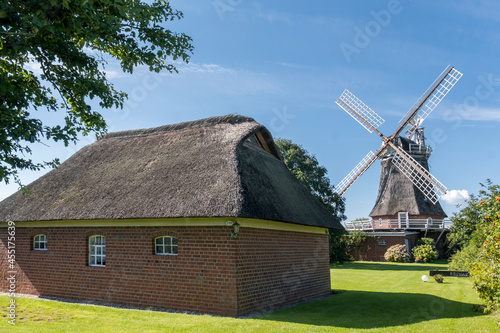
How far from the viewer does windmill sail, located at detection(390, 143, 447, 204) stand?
114ft

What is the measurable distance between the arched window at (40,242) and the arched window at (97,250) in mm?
2242

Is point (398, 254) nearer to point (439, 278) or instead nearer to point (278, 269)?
point (439, 278)

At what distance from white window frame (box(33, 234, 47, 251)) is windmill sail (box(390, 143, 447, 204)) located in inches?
1172

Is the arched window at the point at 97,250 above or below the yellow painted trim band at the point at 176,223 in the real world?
below

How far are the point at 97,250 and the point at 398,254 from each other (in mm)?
30213

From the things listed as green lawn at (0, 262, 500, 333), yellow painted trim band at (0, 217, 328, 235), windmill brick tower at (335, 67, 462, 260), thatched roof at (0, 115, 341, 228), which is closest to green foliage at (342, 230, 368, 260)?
windmill brick tower at (335, 67, 462, 260)

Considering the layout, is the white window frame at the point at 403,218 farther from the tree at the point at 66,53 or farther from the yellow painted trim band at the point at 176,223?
the tree at the point at 66,53

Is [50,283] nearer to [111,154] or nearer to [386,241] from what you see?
[111,154]

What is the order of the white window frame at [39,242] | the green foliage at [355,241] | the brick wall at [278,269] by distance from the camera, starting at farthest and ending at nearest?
the green foliage at [355,241]
the white window frame at [39,242]
the brick wall at [278,269]

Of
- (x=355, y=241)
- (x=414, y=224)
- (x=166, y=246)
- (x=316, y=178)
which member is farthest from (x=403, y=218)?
(x=166, y=246)

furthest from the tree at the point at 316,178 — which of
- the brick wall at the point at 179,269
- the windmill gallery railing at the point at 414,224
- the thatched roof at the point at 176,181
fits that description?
the brick wall at the point at 179,269

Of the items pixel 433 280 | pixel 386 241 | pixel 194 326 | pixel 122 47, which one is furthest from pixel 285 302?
pixel 386 241

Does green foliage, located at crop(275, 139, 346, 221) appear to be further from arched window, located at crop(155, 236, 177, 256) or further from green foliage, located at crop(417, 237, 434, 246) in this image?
arched window, located at crop(155, 236, 177, 256)

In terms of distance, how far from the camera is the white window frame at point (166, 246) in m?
11.6
